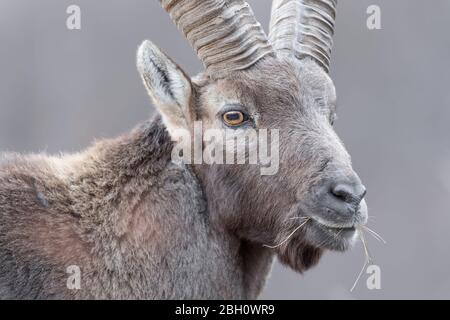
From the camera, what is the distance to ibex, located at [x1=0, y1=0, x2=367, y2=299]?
238 inches

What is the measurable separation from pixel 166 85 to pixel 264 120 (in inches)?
33.8

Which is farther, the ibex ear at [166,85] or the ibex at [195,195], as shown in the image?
the ibex ear at [166,85]

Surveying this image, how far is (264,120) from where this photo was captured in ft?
20.7

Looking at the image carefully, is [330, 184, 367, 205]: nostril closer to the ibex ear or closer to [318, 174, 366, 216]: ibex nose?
[318, 174, 366, 216]: ibex nose

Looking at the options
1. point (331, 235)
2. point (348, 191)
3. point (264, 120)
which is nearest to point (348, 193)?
point (348, 191)

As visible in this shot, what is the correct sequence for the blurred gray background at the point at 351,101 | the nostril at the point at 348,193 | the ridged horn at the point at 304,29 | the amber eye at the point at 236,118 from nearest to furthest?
the nostril at the point at 348,193
the amber eye at the point at 236,118
the ridged horn at the point at 304,29
the blurred gray background at the point at 351,101

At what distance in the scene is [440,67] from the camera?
14.8 m

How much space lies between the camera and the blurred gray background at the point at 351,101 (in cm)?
1438

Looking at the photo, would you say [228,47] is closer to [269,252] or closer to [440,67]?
[269,252]

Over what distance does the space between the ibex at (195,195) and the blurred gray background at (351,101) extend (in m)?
7.85

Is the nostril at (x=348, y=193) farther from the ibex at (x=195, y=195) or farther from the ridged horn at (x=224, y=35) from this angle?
the ridged horn at (x=224, y=35)

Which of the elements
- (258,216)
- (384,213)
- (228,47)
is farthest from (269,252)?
(384,213)

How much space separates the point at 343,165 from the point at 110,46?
9562 mm

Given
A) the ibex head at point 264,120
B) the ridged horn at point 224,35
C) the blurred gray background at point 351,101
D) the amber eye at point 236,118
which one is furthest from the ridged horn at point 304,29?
the blurred gray background at point 351,101
